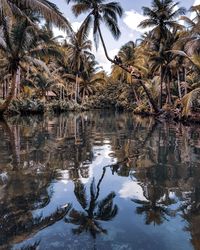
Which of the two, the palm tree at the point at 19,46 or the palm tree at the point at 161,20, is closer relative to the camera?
the palm tree at the point at 19,46

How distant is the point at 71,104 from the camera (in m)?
38.9

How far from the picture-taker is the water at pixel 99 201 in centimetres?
350

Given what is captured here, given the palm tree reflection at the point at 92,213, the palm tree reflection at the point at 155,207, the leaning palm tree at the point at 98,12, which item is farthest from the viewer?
the leaning palm tree at the point at 98,12

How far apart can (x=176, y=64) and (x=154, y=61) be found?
2096 mm

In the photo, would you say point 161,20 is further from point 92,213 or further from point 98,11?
point 92,213

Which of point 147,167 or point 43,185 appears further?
point 147,167

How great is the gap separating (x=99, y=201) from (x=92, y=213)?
508mm

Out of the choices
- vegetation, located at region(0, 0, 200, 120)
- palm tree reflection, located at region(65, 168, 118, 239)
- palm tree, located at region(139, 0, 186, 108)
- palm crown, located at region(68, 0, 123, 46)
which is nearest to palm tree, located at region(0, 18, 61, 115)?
vegetation, located at region(0, 0, 200, 120)

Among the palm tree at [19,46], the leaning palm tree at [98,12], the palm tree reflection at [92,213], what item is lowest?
the palm tree reflection at [92,213]

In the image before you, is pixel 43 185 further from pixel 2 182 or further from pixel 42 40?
pixel 42 40

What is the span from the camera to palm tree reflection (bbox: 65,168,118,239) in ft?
12.4

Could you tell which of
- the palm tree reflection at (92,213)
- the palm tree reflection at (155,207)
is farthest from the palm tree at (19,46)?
the palm tree reflection at (155,207)

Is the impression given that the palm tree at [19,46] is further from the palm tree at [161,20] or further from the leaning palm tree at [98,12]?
the palm tree at [161,20]

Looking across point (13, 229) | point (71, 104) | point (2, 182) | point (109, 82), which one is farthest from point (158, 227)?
point (109, 82)
